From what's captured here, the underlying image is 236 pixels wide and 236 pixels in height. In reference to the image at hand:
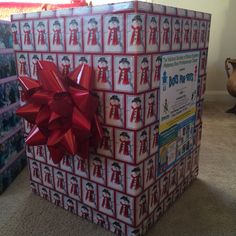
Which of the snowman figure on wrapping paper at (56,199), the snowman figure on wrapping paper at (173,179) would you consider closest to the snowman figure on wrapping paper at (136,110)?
the snowman figure on wrapping paper at (173,179)

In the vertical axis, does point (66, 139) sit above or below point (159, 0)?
below

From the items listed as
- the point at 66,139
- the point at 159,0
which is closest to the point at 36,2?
the point at 159,0

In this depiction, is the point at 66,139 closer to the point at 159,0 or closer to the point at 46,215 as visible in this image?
the point at 46,215

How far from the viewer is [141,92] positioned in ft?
2.20

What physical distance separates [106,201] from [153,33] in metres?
0.50

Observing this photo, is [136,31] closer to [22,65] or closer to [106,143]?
[106,143]

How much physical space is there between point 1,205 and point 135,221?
0.51 metres

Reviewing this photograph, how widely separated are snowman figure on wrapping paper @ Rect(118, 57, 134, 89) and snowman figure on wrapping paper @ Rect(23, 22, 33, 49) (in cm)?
34

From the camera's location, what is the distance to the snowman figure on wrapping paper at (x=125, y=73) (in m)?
0.65

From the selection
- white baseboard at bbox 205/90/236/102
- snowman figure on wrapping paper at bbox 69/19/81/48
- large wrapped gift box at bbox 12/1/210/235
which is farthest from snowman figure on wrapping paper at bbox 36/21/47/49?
white baseboard at bbox 205/90/236/102

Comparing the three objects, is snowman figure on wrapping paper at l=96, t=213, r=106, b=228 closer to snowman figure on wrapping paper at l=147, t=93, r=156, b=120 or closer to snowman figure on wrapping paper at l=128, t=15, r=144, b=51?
snowman figure on wrapping paper at l=147, t=93, r=156, b=120

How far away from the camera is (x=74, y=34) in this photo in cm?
72

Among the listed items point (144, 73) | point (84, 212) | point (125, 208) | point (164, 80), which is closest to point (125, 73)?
point (144, 73)

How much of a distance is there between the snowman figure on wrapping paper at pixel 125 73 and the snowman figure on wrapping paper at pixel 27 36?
0.34m
